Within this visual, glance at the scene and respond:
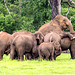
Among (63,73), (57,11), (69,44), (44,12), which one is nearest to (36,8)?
(44,12)

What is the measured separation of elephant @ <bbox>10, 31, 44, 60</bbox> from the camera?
11687 millimetres

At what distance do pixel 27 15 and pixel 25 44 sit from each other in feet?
103

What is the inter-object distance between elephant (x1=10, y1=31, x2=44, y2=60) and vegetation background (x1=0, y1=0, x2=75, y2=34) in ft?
73.5

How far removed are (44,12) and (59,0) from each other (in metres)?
16.6

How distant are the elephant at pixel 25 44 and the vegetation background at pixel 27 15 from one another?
22.4 meters

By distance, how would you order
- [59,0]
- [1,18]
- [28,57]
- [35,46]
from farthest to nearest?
[1,18], [59,0], [28,57], [35,46]

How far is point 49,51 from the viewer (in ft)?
38.0

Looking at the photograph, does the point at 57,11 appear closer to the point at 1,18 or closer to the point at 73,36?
the point at 73,36

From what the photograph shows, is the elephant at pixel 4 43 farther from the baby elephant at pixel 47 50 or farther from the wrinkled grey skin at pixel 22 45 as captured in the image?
the baby elephant at pixel 47 50

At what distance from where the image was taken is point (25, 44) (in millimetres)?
11898

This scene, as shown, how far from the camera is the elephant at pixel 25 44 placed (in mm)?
11687

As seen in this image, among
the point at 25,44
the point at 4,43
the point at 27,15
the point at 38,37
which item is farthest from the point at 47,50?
the point at 27,15

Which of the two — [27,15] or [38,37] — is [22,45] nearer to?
[38,37]

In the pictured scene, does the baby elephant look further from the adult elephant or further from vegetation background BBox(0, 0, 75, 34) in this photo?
vegetation background BBox(0, 0, 75, 34)
